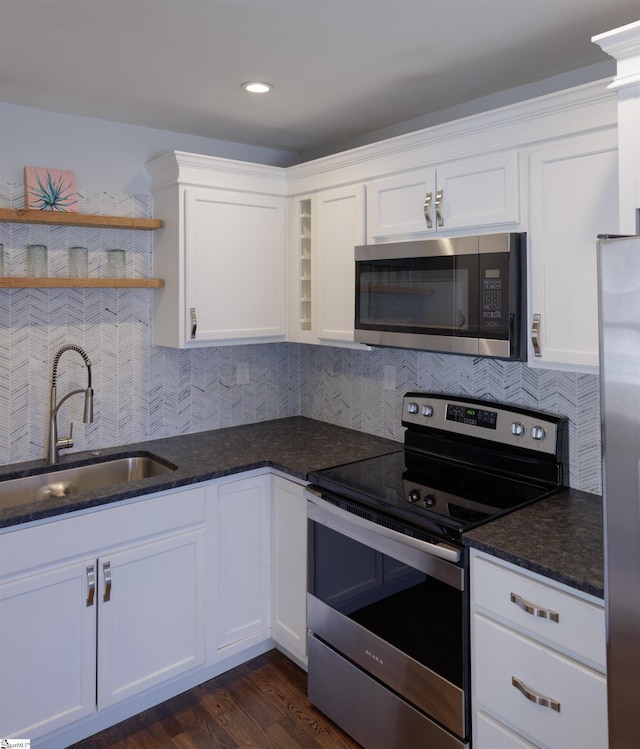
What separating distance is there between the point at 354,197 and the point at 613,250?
151cm

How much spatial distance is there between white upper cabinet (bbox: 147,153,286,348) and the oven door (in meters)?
0.93

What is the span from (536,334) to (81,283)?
1777 millimetres

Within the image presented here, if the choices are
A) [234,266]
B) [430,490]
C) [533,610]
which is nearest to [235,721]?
[430,490]

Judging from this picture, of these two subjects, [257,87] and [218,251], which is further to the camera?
[218,251]

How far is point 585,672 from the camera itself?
143 cm

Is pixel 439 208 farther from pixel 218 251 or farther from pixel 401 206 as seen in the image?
pixel 218 251

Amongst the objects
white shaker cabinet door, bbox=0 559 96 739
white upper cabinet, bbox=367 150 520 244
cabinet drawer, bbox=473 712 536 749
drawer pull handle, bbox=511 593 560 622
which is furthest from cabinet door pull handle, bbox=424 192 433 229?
white shaker cabinet door, bbox=0 559 96 739

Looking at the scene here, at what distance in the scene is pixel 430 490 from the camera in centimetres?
209

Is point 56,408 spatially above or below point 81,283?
below

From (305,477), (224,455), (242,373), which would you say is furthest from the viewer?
(242,373)

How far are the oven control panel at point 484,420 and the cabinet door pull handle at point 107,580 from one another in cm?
132

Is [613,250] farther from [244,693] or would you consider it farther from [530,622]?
[244,693]

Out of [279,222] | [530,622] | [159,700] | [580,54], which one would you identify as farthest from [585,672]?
[279,222]

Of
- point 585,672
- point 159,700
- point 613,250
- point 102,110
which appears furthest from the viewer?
point 102,110
